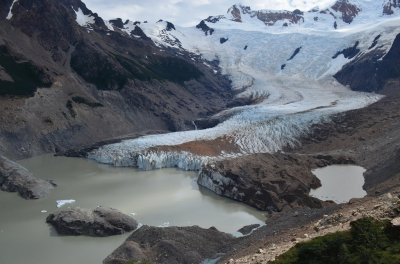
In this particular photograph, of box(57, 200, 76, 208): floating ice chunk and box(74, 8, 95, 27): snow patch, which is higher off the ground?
box(74, 8, 95, 27): snow patch

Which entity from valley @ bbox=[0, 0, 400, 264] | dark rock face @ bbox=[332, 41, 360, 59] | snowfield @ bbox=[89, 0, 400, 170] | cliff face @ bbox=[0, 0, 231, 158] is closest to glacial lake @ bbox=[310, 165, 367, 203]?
valley @ bbox=[0, 0, 400, 264]

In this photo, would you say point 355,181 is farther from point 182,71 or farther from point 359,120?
point 182,71

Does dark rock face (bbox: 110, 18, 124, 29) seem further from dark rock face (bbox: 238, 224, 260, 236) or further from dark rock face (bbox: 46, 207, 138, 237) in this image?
dark rock face (bbox: 238, 224, 260, 236)

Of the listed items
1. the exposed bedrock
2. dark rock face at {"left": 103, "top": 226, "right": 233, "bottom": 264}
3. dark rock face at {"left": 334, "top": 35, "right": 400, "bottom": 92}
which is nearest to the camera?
dark rock face at {"left": 103, "top": 226, "right": 233, "bottom": 264}

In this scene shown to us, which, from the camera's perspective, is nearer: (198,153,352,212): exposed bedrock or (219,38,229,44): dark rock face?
(198,153,352,212): exposed bedrock

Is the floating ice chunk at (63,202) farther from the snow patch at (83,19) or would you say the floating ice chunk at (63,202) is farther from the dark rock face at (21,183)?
the snow patch at (83,19)

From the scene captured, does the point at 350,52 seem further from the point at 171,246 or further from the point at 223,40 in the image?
the point at 171,246

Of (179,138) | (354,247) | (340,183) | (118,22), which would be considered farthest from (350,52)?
(354,247)
